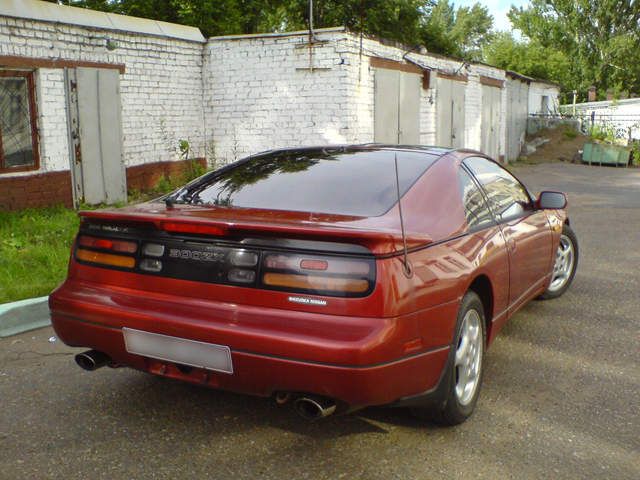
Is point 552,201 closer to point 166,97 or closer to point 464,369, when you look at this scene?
point 464,369

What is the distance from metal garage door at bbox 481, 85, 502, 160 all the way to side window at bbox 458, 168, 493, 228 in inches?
673

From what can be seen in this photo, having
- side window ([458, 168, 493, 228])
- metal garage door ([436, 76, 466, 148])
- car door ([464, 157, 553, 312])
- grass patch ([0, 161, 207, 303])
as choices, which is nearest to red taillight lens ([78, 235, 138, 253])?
side window ([458, 168, 493, 228])

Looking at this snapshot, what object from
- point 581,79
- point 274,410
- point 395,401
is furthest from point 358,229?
point 581,79

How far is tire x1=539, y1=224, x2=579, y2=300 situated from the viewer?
5719 millimetres

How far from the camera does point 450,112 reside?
704 inches

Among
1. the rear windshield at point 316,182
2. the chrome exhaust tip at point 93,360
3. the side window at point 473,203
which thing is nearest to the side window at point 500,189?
the side window at point 473,203

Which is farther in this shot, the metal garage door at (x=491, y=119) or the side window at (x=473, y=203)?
the metal garage door at (x=491, y=119)

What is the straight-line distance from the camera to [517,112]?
25297 mm

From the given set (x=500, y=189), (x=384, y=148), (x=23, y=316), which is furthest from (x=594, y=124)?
(x=23, y=316)

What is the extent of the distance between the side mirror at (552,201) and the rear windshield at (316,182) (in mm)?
1292

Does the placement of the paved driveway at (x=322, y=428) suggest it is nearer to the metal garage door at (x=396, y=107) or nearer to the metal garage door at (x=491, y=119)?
the metal garage door at (x=396, y=107)

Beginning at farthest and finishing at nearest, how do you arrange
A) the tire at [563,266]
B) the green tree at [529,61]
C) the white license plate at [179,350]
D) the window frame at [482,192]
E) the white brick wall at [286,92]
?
the green tree at [529,61], the white brick wall at [286,92], the tire at [563,266], the window frame at [482,192], the white license plate at [179,350]

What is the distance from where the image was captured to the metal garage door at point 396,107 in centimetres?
1402

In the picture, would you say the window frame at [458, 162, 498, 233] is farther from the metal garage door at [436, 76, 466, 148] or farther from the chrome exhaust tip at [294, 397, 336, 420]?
the metal garage door at [436, 76, 466, 148]
